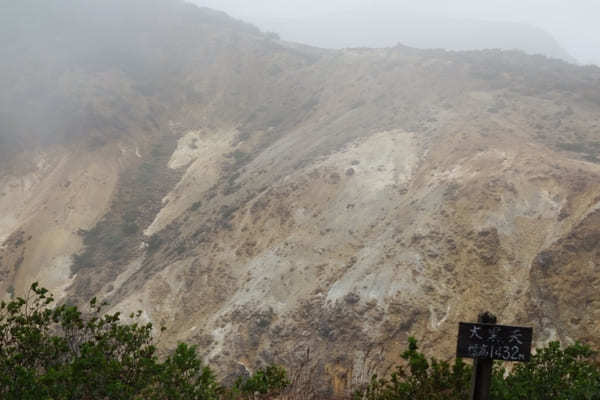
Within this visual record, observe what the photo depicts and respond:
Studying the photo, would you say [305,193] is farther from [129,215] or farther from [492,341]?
[492,341]

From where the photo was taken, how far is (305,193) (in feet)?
92.9

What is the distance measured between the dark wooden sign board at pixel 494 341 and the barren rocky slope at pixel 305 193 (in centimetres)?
1086

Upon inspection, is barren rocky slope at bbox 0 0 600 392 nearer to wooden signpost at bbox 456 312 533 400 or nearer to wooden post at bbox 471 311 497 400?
wooden post at bbox 471 311 497 400

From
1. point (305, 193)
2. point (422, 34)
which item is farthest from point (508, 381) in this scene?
point (422, 34)

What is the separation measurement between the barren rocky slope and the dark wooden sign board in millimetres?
10859

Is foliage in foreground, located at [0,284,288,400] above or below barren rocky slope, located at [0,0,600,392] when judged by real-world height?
above

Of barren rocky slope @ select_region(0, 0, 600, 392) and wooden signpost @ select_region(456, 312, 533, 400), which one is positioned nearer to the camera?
wooden signpost @ select_region(456, 312, 533, 400)

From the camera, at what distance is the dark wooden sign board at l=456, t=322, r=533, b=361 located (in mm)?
5520

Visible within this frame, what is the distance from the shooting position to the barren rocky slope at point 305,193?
1745 cm

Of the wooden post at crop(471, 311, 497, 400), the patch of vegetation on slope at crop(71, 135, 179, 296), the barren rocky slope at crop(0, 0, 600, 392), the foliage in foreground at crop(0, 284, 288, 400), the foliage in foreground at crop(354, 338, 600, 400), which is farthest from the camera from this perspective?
the patch of vegetation on slope at crop(71, 135, 179, 296)

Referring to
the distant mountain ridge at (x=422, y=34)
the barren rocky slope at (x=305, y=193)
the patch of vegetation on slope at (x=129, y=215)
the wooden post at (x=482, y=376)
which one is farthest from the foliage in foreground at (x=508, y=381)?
the distant mountain ridge at (x=422, y=34)

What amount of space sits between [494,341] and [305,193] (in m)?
23.0

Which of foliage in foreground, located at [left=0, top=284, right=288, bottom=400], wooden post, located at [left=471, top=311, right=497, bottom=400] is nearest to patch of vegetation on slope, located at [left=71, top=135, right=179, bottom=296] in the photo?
foliage in foreground, located at [left=0, top=284, right=288, bottom=400]

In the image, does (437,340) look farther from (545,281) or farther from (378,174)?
(378,174)
